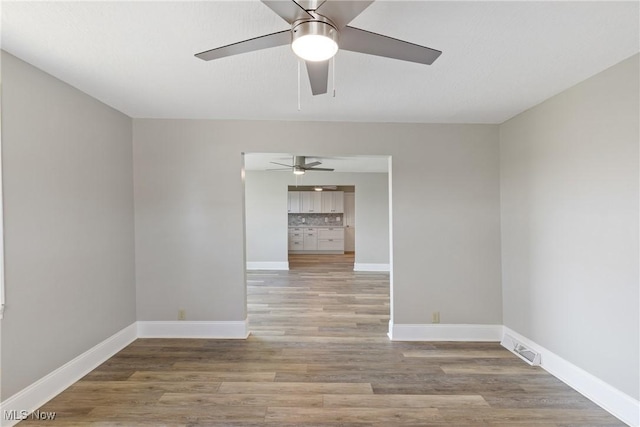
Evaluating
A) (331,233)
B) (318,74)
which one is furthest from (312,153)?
(331,233)

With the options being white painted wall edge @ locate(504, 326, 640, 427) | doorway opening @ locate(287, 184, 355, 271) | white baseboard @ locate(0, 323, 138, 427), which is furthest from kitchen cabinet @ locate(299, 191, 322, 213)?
white painted wall edge @ locate(504, 326, 640, 427)

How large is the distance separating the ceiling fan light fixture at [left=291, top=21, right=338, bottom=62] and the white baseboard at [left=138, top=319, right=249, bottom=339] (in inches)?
109

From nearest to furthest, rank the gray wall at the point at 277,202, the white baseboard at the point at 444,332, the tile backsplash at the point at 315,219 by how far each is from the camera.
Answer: the white baseboard at the point at 444,332, the gray wall at the point at 277,202, the tile backsplash at the point at 315,219

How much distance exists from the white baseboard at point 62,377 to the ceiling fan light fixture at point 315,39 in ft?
8.89

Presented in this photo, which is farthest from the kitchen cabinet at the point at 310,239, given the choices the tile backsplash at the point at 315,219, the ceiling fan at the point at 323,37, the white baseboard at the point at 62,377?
the ceiling fan at the point at 323,37

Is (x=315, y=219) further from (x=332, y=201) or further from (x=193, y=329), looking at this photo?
(x=193, y=329)

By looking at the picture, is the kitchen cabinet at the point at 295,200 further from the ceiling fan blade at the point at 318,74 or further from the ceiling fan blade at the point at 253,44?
the ceiling fan blade at the point at 253,44

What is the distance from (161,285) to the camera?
3.05m

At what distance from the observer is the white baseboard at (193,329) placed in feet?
10.0

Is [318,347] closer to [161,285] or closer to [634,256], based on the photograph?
[161,285]

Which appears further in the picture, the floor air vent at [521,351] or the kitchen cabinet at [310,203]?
the kitchen cabinet at [310,203]

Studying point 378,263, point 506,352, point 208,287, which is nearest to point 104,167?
point 208,287

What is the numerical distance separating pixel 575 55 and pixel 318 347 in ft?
10.1

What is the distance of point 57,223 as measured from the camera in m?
2.12
